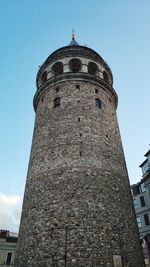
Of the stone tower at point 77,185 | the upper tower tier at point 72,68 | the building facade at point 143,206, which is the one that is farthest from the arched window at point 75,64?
the building facade at point 143,206

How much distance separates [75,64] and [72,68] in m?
0.72

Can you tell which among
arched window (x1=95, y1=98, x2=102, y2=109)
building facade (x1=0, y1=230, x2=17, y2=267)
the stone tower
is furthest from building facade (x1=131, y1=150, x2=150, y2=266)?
building facade (x1=0, y1=230, x2=17, y2=267)

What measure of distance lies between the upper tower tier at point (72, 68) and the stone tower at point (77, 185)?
0.34 feet

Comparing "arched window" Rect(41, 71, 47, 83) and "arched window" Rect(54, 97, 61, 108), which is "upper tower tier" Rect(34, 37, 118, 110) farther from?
Answer: "arched window" Rect(54, 97, 61, 108)

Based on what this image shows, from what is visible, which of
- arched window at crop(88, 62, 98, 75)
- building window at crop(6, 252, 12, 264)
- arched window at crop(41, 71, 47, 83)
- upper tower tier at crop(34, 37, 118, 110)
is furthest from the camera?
building window at crop(6, 252, 12, 264)

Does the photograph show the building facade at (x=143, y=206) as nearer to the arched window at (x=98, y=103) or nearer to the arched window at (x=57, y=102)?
the arched window at (x=98, y=103)

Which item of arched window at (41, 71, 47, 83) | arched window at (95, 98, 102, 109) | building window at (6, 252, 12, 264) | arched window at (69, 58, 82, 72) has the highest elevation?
arched window at (69, 58, 82, 72)

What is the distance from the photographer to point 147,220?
2203cm

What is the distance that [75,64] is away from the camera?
17250mm

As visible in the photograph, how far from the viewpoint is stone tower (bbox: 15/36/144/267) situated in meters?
9.31

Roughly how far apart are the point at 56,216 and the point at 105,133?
219 inches

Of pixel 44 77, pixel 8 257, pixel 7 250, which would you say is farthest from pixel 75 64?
pixel 8 257

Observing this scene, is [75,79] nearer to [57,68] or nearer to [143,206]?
[57,68]

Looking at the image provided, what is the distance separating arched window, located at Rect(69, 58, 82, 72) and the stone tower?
0.52 meters
